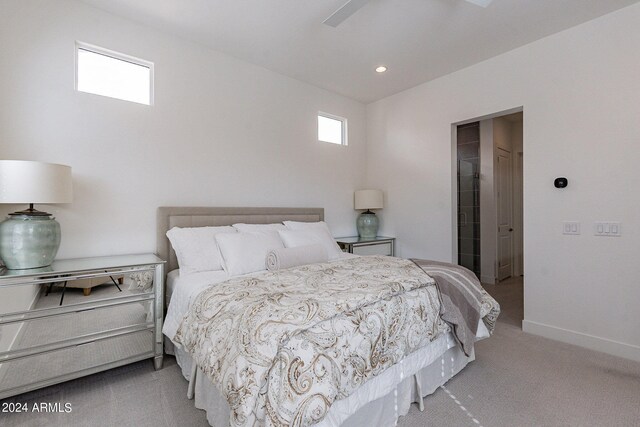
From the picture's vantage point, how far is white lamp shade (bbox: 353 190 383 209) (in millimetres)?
4305

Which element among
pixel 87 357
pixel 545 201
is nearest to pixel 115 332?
pixel 87 357

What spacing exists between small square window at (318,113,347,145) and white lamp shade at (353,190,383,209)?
83 cm

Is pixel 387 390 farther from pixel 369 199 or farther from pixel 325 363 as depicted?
pixel 369 199

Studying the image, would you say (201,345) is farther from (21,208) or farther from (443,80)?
(443,80)

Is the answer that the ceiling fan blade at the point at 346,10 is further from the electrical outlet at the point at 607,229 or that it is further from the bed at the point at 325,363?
the electrical outlet at the point at 607,229

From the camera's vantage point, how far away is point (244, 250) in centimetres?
243

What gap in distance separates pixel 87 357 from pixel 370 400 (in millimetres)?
1913

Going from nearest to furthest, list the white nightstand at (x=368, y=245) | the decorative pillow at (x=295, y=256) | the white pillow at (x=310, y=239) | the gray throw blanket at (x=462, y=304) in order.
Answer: the gray throw blanket at (x=462, y=304) < the decorative pillow at (x=295, y=256) < the white pillow at (x=310, y=239) < the white nightstand at (x=368, y=245)

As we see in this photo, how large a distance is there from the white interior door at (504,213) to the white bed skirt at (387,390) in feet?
10.9

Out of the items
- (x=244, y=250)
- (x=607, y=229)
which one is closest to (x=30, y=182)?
(x=244, y=250)

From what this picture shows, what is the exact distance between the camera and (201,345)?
5.15 ft

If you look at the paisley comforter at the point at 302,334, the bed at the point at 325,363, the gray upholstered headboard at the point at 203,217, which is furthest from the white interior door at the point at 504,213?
the paisley comforter at the point at 302,334

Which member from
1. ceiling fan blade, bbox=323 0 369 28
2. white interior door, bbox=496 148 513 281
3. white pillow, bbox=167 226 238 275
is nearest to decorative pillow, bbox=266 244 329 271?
white pillow, bbox=167 226 238 275

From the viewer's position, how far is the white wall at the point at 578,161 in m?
2.51
